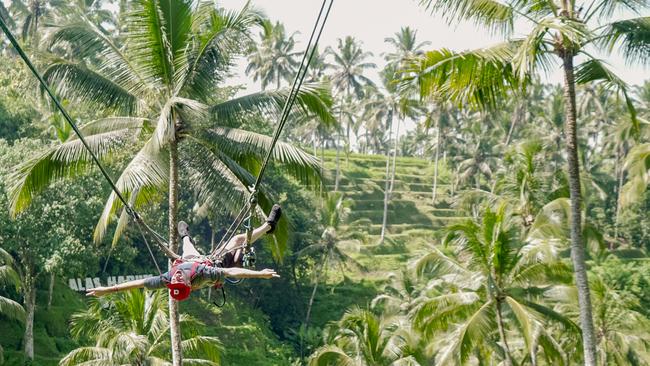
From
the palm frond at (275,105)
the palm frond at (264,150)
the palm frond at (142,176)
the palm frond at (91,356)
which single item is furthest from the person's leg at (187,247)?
the palm frond at (91,356)

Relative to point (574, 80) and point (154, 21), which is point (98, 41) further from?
point (574, 80)

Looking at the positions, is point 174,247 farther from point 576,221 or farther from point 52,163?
point 576,221

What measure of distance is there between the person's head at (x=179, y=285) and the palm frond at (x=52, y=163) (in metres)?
6.18

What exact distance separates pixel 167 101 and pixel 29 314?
56.1ft

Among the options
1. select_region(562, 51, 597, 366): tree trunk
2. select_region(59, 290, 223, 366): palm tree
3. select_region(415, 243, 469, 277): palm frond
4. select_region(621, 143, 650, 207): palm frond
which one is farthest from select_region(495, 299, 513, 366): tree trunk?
select_region(59, 290, 223, 366): palm tree

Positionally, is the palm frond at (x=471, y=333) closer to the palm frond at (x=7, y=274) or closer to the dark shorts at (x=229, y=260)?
the dark shorts at (x=229, y=260)

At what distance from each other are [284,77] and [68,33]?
140ft

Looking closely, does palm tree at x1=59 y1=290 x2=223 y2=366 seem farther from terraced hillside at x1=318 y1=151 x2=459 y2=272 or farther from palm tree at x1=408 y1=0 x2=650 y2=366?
terraced hillside at x1=318 y1=151 x2=459 y2=272

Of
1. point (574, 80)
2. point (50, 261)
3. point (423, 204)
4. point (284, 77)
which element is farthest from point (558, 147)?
point (574, 80)

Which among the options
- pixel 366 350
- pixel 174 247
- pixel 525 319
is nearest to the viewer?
pixel 174 247

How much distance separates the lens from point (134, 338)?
695 inches

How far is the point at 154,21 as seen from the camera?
1473cm

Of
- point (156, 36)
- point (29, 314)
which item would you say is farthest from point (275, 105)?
point (29, 314)

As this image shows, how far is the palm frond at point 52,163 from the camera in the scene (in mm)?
14555
